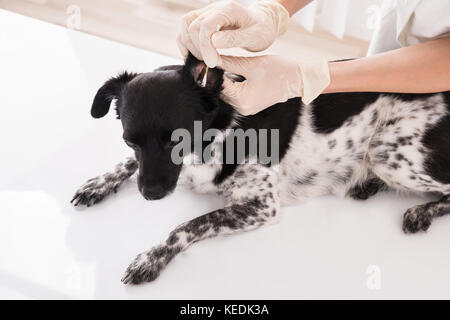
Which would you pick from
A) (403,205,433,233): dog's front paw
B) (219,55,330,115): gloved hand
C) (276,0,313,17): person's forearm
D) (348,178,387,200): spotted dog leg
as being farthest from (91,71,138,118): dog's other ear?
(403,205,433,233): dog's front paw

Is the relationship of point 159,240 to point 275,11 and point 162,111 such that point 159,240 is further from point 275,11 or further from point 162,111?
point 275,11

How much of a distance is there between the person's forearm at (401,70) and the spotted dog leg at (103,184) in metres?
0.84

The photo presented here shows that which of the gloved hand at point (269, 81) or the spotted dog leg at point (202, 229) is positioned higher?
the gloved hand at point (269, 81)

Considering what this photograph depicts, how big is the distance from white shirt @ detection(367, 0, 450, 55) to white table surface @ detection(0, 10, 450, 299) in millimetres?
636

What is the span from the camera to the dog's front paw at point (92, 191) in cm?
192

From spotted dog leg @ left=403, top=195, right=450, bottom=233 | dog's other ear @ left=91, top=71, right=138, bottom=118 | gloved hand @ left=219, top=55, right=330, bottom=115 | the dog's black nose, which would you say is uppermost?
gloved hand @ left=219, top=55, right=330, bottom=115

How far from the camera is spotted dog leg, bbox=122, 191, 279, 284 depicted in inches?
66.3

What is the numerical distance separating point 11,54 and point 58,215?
47.9 inches

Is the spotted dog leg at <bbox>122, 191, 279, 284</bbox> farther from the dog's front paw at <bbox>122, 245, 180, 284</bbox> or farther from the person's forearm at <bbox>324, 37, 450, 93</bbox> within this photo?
the person's forearm at <bbox>324, 37, 450, 93</bbox>

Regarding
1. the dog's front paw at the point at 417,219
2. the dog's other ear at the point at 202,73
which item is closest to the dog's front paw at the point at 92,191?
the dog's other ear at the point at 202,73

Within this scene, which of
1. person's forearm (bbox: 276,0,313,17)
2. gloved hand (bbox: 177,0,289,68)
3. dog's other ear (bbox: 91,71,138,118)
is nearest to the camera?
gloved hand (bbox: 177,0,289,68)

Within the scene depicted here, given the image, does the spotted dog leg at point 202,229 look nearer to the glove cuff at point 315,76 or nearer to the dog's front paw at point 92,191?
the dog's front paw at point 92,191

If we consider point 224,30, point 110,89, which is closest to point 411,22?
point 224,30
